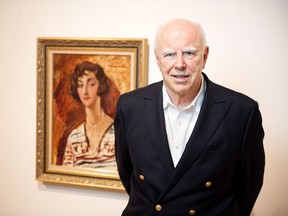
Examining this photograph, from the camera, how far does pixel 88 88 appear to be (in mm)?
1799

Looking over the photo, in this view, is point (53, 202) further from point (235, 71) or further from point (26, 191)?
point (235, 71)

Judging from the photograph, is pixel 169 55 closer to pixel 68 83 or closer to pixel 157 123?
pixel 157 123

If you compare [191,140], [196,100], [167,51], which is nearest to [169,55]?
[167,51]

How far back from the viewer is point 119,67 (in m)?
1.74

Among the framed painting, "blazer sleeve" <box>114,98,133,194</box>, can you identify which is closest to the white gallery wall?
the framed painting

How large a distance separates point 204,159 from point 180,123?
17cm

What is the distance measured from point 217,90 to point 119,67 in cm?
66

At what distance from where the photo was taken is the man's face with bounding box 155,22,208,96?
1152 millimetres

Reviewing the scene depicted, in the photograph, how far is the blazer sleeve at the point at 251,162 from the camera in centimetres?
120

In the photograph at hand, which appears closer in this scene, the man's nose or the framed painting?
the man's nose

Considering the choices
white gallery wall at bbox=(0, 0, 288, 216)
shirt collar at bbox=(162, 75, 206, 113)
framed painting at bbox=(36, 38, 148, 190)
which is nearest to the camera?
shirt collar at bbox=(162, 75, 206, 113)

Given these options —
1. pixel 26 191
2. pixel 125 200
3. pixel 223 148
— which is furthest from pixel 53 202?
pixel 223 148

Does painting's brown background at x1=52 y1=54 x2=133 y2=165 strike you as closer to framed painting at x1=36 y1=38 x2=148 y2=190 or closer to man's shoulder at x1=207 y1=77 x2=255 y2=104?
framed painting at x1=36 y1=38 x2=148 y2=190

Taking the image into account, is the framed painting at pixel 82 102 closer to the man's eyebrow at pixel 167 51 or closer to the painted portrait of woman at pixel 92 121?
the painted portrait of woman at pixel 92 121
